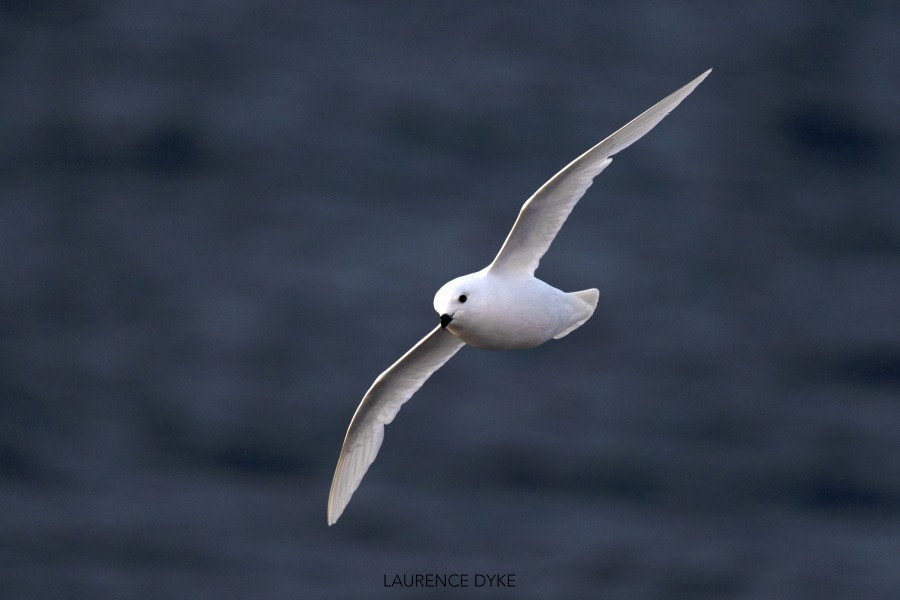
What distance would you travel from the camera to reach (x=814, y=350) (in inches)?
1055

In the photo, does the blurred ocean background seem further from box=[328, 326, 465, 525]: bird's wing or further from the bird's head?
the bird's head

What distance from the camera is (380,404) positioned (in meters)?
15.0

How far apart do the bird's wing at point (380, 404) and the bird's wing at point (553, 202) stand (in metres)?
1.27

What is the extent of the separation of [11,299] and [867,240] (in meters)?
15.7

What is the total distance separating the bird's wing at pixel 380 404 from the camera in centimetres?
1458

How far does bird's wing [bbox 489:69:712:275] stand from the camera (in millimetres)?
12781

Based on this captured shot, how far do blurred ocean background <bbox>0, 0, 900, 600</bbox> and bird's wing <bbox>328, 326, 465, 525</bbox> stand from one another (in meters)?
8.26

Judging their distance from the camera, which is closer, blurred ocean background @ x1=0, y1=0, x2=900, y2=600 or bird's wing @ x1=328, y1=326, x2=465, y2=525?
bird's wing @ x1=328, y1=326, x2=465, y2=525

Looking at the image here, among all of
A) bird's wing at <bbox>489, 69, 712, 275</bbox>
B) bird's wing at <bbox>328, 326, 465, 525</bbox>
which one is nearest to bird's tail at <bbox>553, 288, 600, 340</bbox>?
bird's wing at <bbox>489, 69, 712, 275</bbox>

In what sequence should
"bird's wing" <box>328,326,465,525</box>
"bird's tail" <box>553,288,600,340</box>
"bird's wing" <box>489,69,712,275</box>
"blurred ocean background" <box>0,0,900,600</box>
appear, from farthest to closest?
"blurred ocean background" <box>0,0,900,600</box>, "bird's wing" <box>328,326,465,525</box>, "bird's tail" <box>553,288,600,340</box>, "bird's wing" <box>489,69,712,275</box>

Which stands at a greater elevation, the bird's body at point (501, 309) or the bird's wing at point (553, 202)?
the bird's wing at point (553, 202)

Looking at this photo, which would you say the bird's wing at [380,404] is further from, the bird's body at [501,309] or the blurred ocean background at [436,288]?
the blurred ocean background at [436,288]


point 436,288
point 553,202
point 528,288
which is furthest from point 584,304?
point 436,288

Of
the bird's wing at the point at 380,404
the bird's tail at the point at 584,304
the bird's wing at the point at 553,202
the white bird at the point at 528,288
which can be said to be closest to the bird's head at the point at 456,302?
the white bird at the point at 528,288
